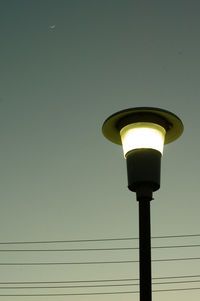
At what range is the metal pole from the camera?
377 centimetres

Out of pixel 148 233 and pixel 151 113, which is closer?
pixel 148 233

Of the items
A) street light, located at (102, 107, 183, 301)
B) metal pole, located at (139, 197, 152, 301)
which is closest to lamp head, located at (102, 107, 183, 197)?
street light, located at (102, 107, 183, 301)

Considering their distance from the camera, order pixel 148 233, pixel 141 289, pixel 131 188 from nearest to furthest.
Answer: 1. pixel 141 289
2. pixel 148 233
3. pixel 131 188

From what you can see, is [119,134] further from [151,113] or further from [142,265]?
[142,265]

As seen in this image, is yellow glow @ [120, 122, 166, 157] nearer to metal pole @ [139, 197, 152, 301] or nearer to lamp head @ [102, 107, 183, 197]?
lamp head @ [102, 107, 183, 197]

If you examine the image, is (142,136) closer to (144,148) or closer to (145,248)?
(144,148)

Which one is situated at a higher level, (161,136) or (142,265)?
(161,136)

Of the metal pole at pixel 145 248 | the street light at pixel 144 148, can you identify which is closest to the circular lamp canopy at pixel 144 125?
the street light at pixel 144 148

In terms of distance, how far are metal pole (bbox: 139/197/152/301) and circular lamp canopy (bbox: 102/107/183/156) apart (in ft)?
1.79

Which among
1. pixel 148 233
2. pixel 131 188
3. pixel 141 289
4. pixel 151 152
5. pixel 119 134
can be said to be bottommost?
pixel 141 289

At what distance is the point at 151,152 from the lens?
4230mm

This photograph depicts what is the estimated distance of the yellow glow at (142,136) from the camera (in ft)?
13.9

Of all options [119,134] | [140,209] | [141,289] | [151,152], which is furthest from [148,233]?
[119,134]

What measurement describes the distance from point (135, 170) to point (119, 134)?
1.88ft
